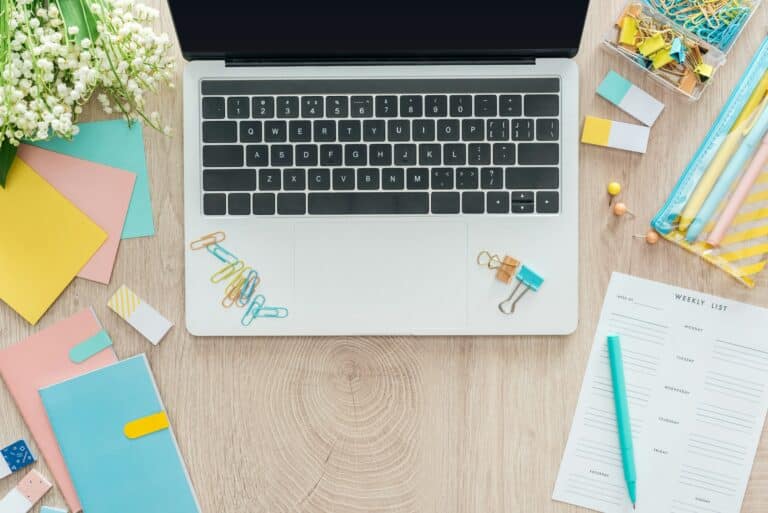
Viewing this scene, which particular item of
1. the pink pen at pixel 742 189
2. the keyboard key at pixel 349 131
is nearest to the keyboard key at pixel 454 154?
the keyboard key at pixel 349 131

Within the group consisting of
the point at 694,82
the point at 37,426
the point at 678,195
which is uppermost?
the point at 694,82

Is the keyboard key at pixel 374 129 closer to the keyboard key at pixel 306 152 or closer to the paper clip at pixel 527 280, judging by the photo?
the keyboard key at pixel 306 152

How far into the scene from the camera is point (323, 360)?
86 centimetres

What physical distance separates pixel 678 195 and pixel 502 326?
27cm

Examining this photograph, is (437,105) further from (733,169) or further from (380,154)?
(733,169)

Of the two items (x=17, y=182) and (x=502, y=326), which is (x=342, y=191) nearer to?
(x=502, y=326)

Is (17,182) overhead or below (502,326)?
overhead

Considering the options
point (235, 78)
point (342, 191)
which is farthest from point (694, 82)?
point (235, 78)

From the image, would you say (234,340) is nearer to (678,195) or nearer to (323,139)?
(323,139)

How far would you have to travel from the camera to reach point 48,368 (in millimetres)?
862

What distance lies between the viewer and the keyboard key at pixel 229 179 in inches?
32.1

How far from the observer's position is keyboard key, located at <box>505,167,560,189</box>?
81cm

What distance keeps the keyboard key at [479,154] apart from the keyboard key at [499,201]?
39mm

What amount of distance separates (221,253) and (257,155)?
0.13 metres
